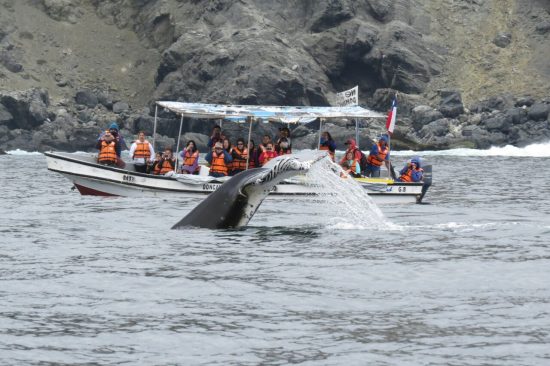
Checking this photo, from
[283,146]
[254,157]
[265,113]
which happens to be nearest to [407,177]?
[283,146]

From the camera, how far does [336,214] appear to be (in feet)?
91.4

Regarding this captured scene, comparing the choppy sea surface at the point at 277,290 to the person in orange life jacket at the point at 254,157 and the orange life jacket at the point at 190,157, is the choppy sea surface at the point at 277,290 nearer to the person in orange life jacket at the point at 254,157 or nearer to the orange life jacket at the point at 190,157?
the person in orange life jacket at the point at 254,157

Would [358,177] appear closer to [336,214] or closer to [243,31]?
[336,214]

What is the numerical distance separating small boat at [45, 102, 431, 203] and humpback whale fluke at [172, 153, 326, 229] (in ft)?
36.7

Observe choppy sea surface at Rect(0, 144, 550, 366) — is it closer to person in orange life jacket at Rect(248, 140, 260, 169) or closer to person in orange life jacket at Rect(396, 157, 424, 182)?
person in orange life jacket at Rect(248, 140, 260, 169)

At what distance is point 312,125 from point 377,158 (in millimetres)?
66999

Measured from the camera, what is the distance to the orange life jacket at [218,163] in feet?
113

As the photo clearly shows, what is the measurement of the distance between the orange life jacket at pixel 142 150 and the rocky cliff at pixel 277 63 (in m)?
53.6

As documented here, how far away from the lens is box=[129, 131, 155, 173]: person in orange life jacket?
121 ft

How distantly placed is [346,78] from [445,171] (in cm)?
6431

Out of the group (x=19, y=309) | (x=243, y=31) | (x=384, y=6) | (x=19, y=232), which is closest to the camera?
(x=19, y=309)

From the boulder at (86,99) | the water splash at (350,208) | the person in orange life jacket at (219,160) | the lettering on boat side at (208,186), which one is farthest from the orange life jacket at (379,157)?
the boulder at (86,99)

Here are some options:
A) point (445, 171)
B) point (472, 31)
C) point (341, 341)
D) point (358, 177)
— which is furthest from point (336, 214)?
point (472, 31)

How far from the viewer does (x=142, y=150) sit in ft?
121
